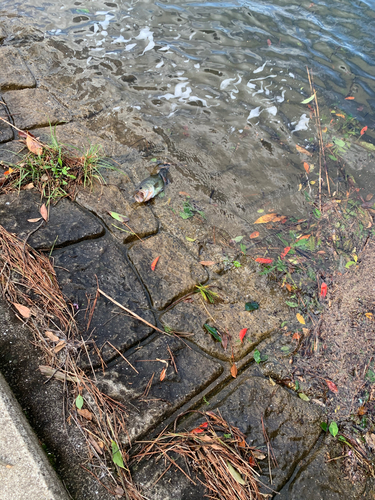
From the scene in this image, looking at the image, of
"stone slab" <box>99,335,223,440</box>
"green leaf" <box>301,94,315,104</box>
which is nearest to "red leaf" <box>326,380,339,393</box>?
"stone slab" <box>99,335,223,440</box>

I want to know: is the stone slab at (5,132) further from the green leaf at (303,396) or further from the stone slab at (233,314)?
the green leaf at (303,396)

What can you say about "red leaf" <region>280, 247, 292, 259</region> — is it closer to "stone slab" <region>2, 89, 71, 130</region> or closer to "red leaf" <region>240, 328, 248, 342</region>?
"red leaf" <region>240, 328, 248, 342</region>

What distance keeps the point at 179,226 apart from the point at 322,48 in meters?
5.07

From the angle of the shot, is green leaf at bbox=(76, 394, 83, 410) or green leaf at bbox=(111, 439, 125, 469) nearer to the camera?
green leaf at bbox=(111, 439, 125, 469)

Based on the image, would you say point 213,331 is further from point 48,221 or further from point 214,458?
point 48,221

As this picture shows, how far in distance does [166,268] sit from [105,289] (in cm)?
51

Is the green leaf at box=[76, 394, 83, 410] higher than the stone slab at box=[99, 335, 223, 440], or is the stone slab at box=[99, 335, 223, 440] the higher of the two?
the green leaf at box=[76, 394, 83, 410]

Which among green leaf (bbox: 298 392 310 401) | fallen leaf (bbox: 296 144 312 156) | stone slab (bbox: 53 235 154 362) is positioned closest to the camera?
stone slab (bbox: 53 235 154 362)

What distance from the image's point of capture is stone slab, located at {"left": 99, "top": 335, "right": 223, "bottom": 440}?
181cm

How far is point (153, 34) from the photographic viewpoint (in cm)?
533

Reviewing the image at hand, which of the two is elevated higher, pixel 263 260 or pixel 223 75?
pixel 223 75

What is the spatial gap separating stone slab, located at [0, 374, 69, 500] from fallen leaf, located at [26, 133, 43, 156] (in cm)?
193

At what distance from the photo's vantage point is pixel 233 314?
8.07 feet

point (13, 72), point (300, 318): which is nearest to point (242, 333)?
point (300, 318)
